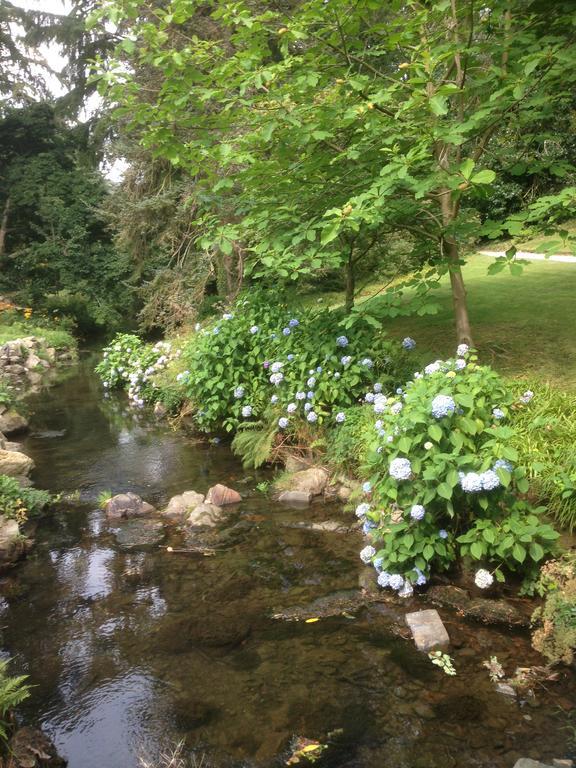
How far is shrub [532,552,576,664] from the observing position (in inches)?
123

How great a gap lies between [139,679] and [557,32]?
6568mm

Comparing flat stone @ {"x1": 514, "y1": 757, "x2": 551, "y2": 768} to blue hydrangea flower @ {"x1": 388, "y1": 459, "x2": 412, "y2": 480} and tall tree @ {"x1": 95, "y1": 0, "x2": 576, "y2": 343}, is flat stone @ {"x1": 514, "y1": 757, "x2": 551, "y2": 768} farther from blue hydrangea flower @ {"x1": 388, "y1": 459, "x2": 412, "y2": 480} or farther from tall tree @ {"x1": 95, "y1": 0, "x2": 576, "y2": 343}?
tall tree @ {"x1": 95, "y1": 0, "x2": 576, "y2": 343}

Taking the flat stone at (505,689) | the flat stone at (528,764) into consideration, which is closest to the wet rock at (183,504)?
the flat stone at (505,689)

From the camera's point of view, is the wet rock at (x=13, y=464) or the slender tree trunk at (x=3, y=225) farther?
the slender tree trunk at (x=3, y=225)

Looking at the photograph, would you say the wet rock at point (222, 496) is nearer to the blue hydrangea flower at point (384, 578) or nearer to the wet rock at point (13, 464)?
the blue hydrangea flower at point (384, 578)

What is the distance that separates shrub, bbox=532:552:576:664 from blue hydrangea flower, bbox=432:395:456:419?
120cm

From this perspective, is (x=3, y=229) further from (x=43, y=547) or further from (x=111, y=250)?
(x=43, y=547)

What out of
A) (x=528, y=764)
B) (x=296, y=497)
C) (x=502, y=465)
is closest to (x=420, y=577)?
(x=502, y=465)

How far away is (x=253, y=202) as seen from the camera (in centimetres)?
657

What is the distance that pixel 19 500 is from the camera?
577 cm

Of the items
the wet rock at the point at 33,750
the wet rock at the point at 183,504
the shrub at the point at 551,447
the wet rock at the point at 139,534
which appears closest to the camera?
the wet rock at the point at 33,750

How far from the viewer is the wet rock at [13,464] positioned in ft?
22.2

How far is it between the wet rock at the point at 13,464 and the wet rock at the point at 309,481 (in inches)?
135

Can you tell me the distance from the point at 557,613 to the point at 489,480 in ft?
2.81
